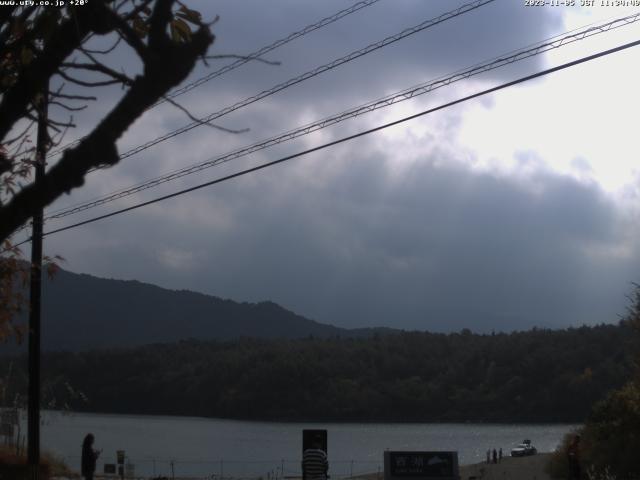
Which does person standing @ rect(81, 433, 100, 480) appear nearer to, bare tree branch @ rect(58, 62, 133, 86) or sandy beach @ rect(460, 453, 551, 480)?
sandy beach @ rect(460, 453, 551, 480)

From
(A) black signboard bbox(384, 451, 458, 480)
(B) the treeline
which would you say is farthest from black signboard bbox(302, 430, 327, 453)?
(B) the treeline

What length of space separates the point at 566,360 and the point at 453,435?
1735 cm

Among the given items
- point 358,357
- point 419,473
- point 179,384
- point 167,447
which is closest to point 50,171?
point 419,473

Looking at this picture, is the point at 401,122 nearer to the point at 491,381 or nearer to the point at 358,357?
the point at 491,381

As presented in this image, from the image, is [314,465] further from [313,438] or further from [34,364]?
[34,364]

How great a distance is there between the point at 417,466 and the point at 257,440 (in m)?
66.0

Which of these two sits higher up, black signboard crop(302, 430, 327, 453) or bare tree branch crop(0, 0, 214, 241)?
bare tree branch crop(0, 0, 214, 241)

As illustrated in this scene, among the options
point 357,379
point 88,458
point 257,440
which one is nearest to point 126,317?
point 357,379

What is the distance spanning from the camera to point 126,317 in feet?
572

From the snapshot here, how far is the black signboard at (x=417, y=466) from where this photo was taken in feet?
65.1

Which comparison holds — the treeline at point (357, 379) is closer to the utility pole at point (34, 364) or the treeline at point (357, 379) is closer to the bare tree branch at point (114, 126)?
the utility pole at point (34, 364)

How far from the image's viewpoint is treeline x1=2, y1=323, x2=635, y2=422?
87875 millimetres

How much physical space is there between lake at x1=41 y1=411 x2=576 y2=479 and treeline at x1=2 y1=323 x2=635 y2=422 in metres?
1.89

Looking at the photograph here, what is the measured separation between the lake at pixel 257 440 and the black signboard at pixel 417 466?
1206 inches
